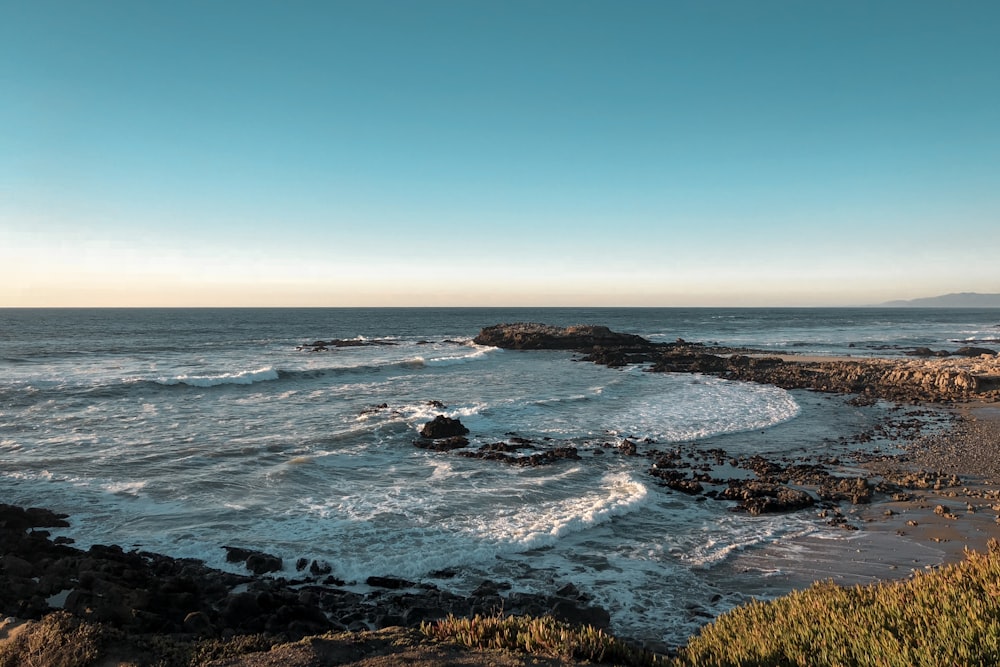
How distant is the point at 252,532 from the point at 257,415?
1340 cm

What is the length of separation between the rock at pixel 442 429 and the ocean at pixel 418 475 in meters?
0.81

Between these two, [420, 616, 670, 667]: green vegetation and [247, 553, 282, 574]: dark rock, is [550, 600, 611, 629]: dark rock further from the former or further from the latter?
[247, 553, 282, 574]: dark rock

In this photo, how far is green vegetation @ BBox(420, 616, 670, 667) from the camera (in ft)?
16.6

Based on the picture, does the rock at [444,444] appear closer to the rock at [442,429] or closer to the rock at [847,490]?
the rock at [442,429]

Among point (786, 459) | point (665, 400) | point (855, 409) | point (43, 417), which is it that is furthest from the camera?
point (665, 400)

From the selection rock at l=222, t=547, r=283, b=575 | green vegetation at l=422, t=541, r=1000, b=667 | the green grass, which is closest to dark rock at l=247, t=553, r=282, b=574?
rock at l=222, t=547, r=283, b=575

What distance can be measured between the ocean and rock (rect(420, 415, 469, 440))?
0.81 metres

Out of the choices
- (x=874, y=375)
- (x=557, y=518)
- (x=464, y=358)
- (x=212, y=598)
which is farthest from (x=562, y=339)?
(x=212, y=598)

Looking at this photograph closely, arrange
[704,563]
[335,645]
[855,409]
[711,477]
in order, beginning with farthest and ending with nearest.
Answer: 1. [855,409]
2. [711,477]
3. [704,563]
4. [335,645]

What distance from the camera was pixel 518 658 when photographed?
4.95 metres

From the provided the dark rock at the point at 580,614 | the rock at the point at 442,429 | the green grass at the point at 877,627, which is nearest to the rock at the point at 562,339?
the rock at the point at 442,429

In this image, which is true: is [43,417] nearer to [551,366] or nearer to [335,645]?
[335,645]

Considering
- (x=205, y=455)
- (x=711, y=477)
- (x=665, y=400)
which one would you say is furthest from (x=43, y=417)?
(x=665, y=400)

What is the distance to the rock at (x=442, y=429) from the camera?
1997 centimetres
